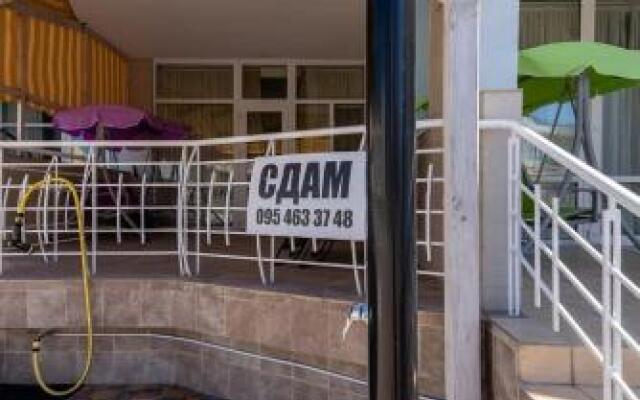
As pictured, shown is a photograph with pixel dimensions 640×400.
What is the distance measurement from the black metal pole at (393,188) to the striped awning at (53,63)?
6872mm

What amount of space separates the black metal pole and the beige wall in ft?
31.1

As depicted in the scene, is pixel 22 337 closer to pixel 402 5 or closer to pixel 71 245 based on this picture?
pixel 71 245

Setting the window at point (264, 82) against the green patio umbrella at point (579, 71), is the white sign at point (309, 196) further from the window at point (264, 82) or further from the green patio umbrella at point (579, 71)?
the window at point (264, 82)

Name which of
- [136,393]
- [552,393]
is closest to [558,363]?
[552,393]

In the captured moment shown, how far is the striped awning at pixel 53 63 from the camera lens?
7309mm

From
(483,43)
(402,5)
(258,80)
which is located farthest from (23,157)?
(402,5)

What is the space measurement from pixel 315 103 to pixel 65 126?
4.46m

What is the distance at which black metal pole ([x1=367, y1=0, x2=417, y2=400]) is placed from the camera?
3.77 feet

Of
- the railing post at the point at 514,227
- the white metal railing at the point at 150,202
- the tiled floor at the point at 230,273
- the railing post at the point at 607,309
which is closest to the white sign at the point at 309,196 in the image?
the white metal railing at the point at 150,202

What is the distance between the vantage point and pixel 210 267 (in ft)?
16.4

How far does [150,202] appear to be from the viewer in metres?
8.56

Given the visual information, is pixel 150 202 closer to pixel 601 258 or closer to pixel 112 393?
pixel 112 393

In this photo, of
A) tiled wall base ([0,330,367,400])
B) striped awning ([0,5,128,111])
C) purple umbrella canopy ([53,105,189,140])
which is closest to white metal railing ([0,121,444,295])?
purple umbrella canopy ([53,105,189,140])

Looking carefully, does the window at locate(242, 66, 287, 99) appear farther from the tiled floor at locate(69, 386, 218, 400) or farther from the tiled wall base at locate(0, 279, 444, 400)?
the tiled floor at locate(69, 386, 218, 400)
